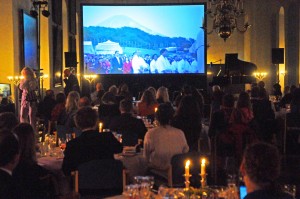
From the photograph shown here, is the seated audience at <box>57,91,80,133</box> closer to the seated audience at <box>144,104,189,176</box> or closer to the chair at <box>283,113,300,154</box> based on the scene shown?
the seated audience at <box>144,104,189,176</box>

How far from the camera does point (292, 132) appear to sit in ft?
37.5

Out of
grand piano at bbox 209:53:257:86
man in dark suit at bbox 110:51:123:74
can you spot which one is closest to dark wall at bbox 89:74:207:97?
man in dark suit at bbox 110:51:123:74

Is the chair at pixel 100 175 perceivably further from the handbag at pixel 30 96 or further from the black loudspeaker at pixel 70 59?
the black loudspeaker at pixel 70 59

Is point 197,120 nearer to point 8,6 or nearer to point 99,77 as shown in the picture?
point 8,6

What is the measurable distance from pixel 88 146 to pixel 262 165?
2.54m

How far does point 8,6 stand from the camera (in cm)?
1188

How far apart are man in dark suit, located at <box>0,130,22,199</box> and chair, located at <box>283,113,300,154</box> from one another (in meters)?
7.22

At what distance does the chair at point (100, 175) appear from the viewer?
15.8ft

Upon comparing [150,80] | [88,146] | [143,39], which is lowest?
[88,146]

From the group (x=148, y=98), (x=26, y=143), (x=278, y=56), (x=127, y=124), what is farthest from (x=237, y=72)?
(x=26, y=143)

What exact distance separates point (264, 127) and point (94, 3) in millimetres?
15652

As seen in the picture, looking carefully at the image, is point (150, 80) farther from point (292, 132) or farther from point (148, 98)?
point (148, 98)

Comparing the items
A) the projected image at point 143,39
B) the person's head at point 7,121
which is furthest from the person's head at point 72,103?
the projected image at point 143,39

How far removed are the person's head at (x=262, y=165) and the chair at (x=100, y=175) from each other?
1970 millimetres
